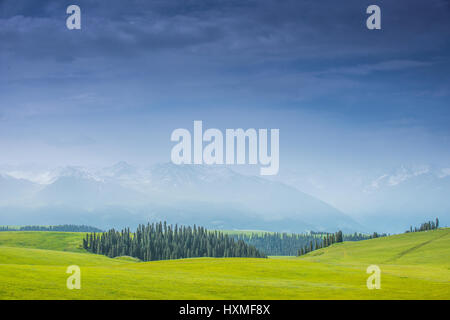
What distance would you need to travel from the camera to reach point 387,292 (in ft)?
195

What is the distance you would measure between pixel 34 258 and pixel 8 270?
9622cm

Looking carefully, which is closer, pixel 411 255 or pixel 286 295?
pixel 286 295

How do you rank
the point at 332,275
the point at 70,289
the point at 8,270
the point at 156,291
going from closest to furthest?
1. the point at 70,289
2. the point at 156,291
3. the point at 8,270
4. the point at 332,275

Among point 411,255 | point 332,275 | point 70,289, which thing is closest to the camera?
point 70,289

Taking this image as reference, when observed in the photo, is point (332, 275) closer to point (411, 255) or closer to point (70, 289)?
point (70, 289)

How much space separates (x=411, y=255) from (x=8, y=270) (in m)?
153

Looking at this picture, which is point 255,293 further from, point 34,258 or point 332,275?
point 34,258

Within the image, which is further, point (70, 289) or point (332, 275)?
point (332, 275)

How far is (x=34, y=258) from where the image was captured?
146750 millimetres
